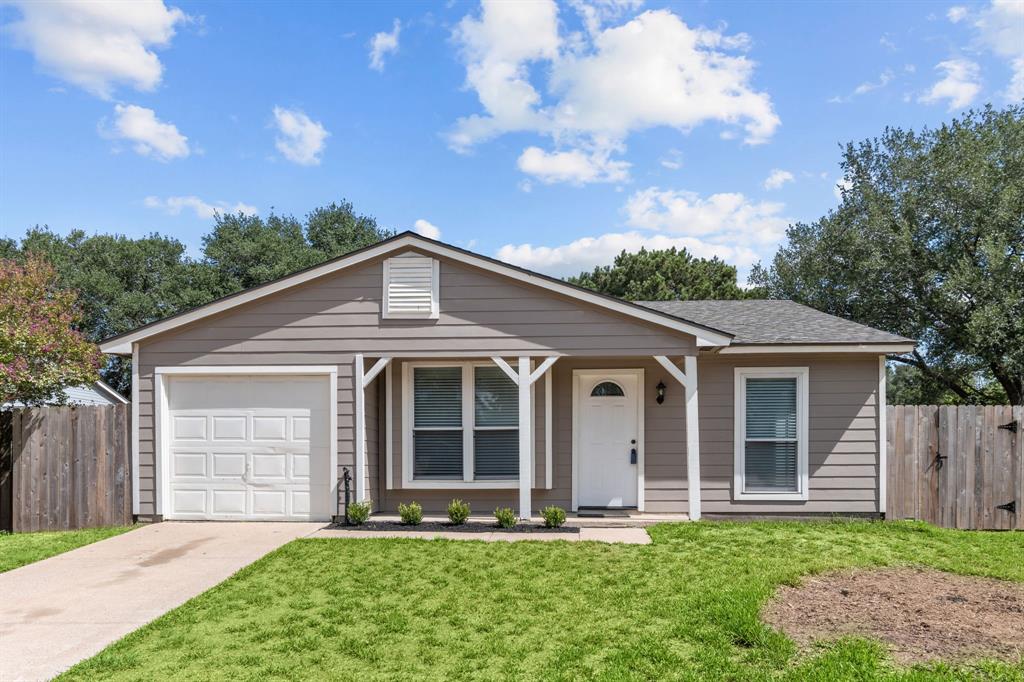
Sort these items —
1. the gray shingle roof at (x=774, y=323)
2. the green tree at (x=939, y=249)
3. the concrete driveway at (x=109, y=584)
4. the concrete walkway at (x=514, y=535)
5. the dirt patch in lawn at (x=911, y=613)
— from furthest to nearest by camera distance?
1. the green tree at (x=939, y=249)
2. the gray shingle roof at (x=774, y=323)
3. the concrete walkway at (x=514, y=535)
4. the concrete driveway at (x=109, y=584)
5. the dirt patch in lawn at (x=911, y=613)

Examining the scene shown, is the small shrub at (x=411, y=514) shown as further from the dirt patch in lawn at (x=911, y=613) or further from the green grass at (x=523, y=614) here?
the dirt patch in lawn at (x=911, y=613)

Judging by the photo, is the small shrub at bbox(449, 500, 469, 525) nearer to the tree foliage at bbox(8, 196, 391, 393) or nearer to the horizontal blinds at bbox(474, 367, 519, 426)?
the horizontal blinds at bbox(474, 367, 519, 426)

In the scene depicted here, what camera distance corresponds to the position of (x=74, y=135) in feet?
58.7

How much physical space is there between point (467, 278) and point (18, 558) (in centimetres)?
671

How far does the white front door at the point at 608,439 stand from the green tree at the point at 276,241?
80.2ft

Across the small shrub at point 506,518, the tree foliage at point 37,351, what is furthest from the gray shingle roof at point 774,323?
the tree foliage at point 37,351

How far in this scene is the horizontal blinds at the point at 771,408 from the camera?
962 cm

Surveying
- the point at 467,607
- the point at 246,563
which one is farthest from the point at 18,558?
the point at 467,607

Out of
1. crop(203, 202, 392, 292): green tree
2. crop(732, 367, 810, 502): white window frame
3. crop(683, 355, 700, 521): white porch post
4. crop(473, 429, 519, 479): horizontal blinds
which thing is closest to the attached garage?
crop(473, 429, 519, 479): horizontal blinds

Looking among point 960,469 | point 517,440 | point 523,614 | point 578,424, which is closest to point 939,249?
point 960,469

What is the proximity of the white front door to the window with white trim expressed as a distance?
1123mm

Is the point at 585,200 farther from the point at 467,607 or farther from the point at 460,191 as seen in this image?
the point at 467,607

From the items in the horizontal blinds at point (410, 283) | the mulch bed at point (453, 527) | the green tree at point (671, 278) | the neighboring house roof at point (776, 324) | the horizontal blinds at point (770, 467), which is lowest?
the mulch bed at point (453, 527)

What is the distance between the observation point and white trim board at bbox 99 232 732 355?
29.7 ft
